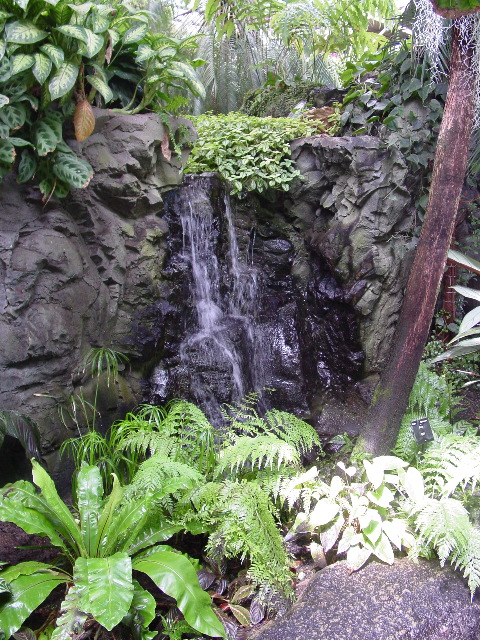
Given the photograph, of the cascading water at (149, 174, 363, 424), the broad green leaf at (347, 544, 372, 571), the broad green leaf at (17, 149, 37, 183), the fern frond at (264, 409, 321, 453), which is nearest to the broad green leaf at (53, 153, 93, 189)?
the broad green leaf at (17, 149, 37, 183)

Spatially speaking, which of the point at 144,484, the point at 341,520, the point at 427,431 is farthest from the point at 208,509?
the point at 427,431

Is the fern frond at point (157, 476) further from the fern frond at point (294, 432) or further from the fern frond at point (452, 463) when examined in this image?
the fern frond at point (452, 463)

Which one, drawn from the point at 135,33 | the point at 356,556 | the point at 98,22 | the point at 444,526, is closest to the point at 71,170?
the point at 98,22

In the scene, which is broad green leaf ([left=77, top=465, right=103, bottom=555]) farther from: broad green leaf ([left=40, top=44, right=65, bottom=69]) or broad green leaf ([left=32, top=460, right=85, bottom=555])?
broad green leaf ([left=40, top=44, right=65, bottom=69])

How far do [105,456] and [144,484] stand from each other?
758mm

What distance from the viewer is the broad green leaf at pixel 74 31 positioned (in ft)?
10.4

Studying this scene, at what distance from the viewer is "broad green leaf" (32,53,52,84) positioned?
10.3ft

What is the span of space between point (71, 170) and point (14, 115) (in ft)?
1.59

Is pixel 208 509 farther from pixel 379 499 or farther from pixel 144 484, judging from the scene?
pixel 379 499

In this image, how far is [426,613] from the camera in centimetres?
199

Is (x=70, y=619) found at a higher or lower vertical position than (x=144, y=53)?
lower

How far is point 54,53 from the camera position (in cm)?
318

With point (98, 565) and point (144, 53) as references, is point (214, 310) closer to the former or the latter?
point (144, 53)

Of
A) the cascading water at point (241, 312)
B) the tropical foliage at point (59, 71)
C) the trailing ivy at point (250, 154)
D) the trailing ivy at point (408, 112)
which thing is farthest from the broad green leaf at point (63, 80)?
the trailing ivy at point (408, 112)
